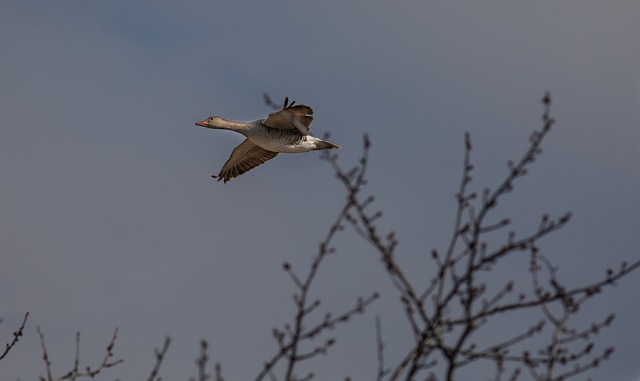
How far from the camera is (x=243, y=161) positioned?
26922mm

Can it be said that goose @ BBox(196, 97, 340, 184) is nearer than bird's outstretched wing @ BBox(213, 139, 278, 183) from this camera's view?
Yes

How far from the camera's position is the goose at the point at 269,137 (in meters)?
22.3

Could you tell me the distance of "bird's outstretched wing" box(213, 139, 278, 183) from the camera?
26.7 m

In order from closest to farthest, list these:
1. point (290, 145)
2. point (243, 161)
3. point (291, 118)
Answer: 1. point (291, 118)
2. point (290, 145)
3. point (243, 161)

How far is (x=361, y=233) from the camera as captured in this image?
30.0 feet

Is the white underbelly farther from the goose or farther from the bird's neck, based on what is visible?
the bird's neck

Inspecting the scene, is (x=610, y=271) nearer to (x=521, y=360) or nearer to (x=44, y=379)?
(x=521, y=360)

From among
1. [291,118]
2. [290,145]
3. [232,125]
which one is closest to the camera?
[291,118]

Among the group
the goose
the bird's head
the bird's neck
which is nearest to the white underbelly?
the goose

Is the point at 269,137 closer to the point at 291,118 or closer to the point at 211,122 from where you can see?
the point at 291,118

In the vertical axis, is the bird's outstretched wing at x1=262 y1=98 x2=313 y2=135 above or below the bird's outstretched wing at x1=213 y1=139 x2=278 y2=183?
below

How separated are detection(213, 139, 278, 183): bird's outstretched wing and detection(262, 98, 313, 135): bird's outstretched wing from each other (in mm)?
2840

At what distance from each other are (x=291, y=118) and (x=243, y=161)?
15.4 ft

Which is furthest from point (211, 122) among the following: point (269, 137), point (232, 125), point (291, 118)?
point (291, 118)
